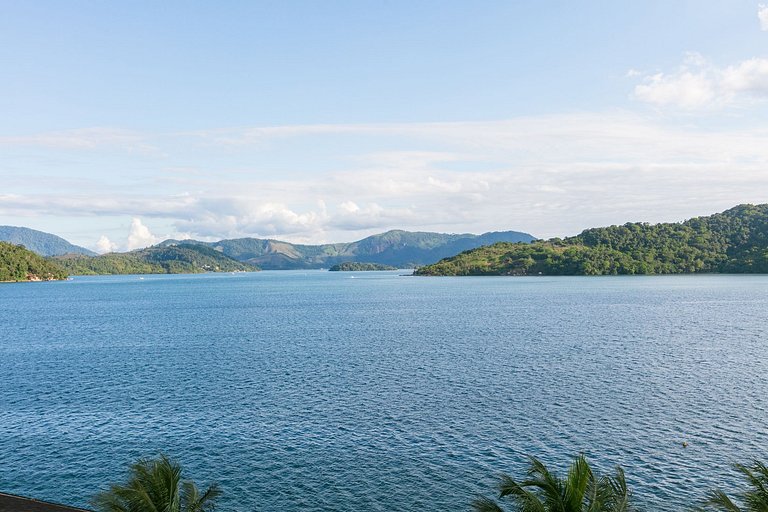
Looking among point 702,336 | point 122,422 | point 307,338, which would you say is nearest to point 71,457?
point 122,422

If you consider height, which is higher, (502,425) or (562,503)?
(562,503)

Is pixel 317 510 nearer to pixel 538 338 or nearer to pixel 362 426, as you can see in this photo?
pixel 362 426

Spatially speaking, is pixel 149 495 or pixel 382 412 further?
pixel 382 412

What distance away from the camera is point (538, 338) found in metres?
120

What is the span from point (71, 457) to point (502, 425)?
41338 millimetres

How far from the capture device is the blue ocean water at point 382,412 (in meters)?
46.1

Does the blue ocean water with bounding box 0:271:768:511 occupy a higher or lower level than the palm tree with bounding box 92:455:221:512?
lower

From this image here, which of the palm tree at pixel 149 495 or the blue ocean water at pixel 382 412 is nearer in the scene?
the palm tree at pixel 149 495

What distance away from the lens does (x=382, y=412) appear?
2515 inches

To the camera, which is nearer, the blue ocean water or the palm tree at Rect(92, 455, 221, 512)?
the palm tree at Rect(92, 455, 221, 512)

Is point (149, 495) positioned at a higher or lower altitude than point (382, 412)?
higher

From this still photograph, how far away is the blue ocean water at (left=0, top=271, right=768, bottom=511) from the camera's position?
4612 cm

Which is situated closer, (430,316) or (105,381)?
(105,381)

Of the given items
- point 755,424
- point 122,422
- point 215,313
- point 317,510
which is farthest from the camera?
point 215,313
